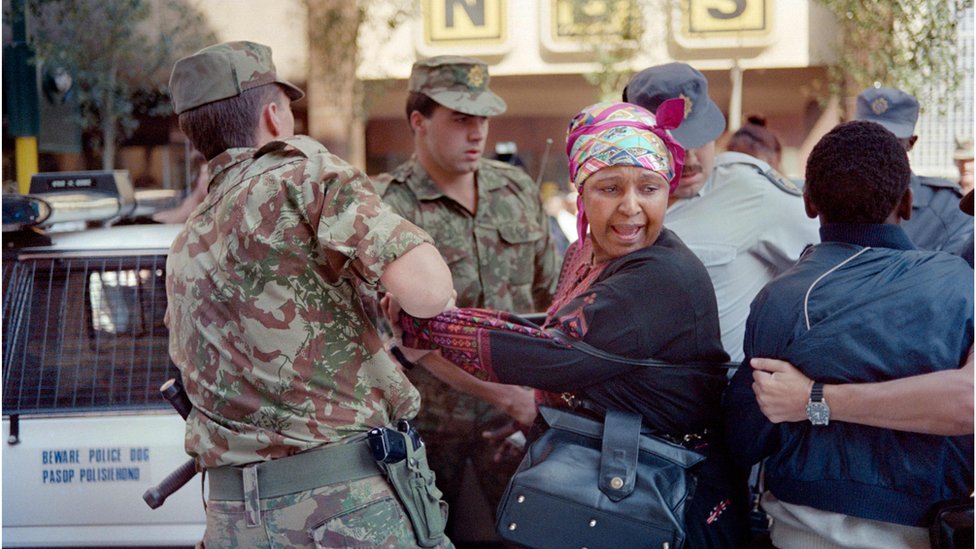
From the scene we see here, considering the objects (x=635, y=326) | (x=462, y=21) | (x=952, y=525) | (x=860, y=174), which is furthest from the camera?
(x=462, y=21)

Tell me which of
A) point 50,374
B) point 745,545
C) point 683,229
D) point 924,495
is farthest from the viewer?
point 50,374

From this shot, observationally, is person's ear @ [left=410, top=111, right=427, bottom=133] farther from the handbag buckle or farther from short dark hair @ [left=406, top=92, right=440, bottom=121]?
the handbag buckle

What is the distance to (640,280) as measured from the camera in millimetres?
2182

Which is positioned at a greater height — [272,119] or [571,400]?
[272,119]

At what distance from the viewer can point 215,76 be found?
221 centimetres

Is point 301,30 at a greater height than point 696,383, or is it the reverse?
point 301,30

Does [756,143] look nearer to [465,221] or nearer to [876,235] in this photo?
[465,221]

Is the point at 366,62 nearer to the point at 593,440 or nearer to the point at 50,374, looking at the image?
the point at 50,374

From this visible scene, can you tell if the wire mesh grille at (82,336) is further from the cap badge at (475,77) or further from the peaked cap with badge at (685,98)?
the peaked cap with badge at (685,98)

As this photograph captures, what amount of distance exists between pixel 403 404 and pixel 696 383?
0.63 metres

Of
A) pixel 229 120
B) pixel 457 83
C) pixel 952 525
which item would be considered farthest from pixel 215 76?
pixel 952 525

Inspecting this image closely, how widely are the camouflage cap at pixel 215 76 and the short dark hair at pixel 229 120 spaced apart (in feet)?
0.05

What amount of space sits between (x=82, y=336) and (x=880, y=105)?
2.65 metres

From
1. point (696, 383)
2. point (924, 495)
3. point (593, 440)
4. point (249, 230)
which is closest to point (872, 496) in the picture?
point (924, 495)
